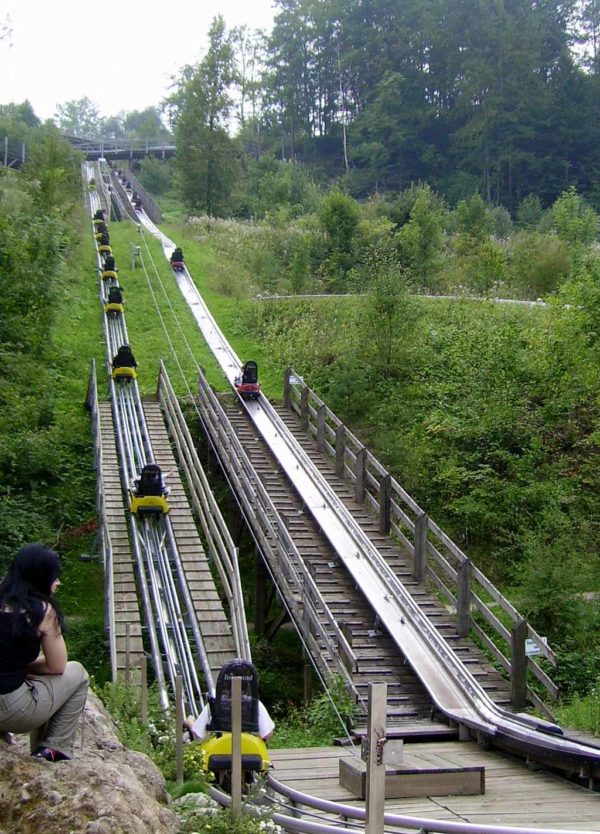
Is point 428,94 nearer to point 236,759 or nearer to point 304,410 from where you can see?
point 304,410

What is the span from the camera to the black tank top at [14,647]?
5602 mm

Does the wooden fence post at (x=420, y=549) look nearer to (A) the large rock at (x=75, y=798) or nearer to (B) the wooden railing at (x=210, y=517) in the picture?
(B) the wooden railing at (x=210, y=517)

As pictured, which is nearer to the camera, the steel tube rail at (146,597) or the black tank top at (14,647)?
the black tank top at (14,647)

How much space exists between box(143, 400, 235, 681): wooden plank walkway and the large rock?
946 cm

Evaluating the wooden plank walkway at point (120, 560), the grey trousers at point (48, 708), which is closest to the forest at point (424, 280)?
the wooden plank walkway at point (120, 560)

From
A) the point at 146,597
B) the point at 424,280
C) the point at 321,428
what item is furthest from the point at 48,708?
the point at 424,280

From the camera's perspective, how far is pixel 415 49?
8731 cm

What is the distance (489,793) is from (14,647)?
5.54 m

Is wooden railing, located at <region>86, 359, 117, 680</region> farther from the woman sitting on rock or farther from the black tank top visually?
the black tank top

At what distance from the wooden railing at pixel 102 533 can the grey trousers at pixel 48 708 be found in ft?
29.0

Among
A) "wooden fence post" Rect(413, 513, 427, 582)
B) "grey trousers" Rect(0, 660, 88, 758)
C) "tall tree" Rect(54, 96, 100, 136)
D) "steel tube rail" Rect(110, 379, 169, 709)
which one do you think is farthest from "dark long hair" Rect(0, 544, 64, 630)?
"tall tree" Rect(54, 96, 100, 136)

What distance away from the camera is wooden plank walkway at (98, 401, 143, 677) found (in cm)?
1638

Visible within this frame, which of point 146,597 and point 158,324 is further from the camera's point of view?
point 158,324

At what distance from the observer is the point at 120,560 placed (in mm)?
19500
